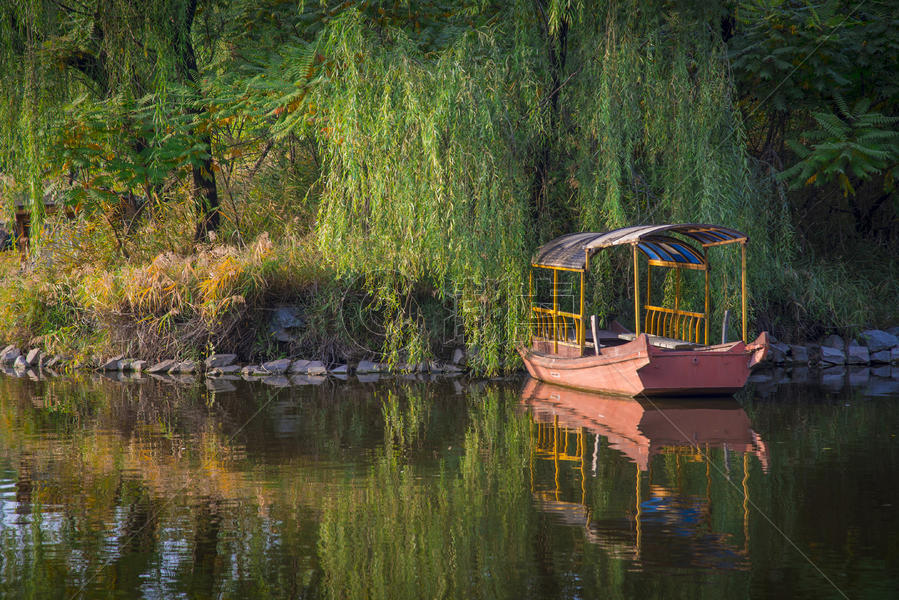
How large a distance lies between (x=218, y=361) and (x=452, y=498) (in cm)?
1014

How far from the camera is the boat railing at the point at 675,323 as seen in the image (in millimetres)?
15539

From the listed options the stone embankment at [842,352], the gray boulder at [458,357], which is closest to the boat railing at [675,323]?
the stone embankment at [842,352]

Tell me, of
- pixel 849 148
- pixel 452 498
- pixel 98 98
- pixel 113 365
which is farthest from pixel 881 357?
pixel 98 98

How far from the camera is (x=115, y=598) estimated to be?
5.99 metres

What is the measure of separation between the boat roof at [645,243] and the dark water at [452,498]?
226 cm

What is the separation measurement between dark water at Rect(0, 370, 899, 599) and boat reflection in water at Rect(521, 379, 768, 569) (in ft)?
0.10

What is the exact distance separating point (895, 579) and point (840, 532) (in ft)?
3.42

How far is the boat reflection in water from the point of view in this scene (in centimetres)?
707

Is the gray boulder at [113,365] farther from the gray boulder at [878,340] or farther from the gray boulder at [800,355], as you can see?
the gray boulder at [878,340]

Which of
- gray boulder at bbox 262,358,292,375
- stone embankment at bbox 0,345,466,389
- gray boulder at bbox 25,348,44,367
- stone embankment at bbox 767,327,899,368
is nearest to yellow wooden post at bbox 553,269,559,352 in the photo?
stone embankment at bbox 0,345,466,389

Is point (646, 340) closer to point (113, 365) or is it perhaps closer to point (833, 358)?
point (833, 358)

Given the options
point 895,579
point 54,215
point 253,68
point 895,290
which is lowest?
point 895,579

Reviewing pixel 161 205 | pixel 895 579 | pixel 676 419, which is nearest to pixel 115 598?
pixel 895 579

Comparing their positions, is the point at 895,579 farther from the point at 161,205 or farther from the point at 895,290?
the point at 161,205
